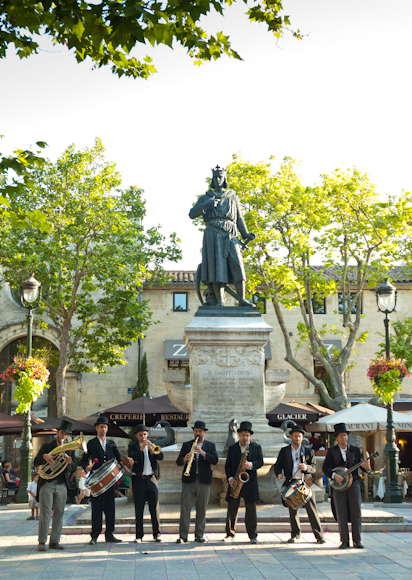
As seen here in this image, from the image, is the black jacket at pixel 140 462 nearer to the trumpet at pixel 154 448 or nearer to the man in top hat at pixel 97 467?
the trumpet at pixel 154 448

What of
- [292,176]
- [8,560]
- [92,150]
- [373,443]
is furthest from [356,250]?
[8,560]

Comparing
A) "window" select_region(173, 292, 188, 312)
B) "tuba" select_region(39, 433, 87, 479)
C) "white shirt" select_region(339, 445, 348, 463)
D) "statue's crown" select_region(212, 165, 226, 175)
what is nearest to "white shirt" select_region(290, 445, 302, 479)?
"white shirt" select_region(339, 445, 348, 463)

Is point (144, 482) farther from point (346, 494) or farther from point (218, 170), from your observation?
point (218, 170)

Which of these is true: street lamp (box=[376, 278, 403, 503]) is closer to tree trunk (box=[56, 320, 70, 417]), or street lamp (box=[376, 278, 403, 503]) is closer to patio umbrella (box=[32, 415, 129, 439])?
patio umbrella (box=[32, 415, 129, 439])

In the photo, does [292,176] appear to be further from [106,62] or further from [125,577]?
[125,577]

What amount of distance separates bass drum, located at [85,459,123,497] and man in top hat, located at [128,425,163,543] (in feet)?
0.97

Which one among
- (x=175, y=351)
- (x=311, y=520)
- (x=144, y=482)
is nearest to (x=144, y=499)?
(x=144, y=482)

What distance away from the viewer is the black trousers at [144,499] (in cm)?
873

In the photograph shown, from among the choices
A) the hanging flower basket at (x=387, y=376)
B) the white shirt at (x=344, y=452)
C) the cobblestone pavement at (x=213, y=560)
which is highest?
the hanging flower basket at (x=387, y=376)

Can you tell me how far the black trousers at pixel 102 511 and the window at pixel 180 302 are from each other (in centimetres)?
2514

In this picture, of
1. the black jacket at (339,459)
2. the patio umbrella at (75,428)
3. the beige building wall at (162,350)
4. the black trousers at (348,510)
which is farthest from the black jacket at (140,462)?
the beige building wall at (162,350)

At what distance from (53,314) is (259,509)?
17258 mm

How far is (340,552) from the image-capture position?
8203 millimetres

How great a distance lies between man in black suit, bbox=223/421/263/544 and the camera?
8734 mm
